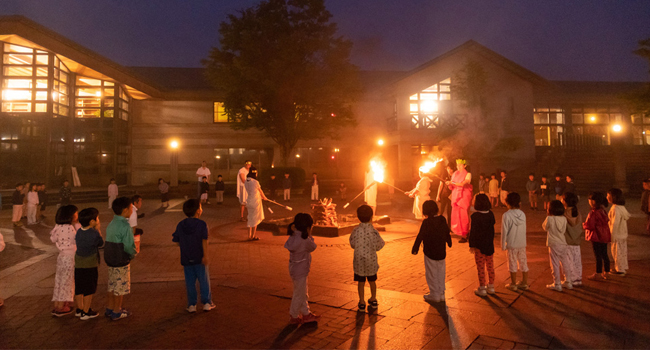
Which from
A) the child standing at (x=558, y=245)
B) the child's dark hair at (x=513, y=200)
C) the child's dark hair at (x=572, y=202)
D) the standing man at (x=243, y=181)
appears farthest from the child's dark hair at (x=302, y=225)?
the standing man at (x=243, y=181)

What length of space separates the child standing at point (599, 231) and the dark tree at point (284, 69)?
1678 centimetres

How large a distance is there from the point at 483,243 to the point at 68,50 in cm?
2155

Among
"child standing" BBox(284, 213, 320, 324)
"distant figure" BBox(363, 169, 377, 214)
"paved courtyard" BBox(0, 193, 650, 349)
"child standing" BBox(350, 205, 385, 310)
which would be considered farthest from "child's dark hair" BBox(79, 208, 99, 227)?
"distant figure" BBox(363, 169, 377, 214)

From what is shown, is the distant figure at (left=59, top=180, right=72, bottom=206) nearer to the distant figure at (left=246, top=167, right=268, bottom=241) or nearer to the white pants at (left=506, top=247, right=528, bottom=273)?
the distant figure at (left=246, top=167, right=268, bottom=241)

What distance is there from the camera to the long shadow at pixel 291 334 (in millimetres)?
4027

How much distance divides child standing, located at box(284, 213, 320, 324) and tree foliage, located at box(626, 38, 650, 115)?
50.9ft

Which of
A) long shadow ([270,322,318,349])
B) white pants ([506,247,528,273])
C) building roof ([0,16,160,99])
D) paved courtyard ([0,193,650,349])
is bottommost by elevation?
long shadow ([270,322,318,349])

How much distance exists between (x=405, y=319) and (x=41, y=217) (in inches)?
602

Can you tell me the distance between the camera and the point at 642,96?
1431cm

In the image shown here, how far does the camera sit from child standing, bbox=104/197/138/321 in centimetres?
472

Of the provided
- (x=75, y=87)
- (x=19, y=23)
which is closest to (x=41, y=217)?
(x=19, y=23)

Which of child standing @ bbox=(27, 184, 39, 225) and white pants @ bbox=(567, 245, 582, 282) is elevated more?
child standing @ bbox=(27, 184, 39, 225)

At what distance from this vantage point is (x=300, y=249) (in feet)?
15.0

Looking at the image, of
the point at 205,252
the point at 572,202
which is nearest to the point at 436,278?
the point at 572,202
